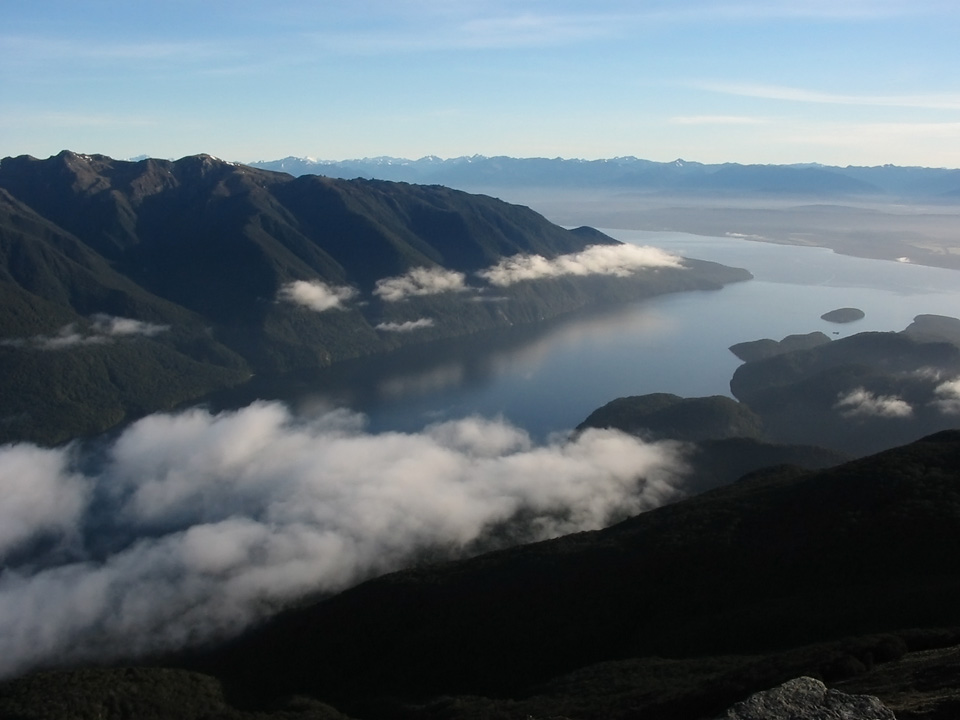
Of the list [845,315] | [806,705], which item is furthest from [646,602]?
[845,315]

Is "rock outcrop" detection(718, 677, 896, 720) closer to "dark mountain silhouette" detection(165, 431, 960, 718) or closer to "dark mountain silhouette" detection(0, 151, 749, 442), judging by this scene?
"dark mountain silhouette" detection(165, 431, 960, 718)

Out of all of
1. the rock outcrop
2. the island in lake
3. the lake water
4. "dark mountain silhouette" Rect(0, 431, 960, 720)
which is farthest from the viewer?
the island in lake

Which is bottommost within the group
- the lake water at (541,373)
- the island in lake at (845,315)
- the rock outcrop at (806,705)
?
the lake water at (541,373)

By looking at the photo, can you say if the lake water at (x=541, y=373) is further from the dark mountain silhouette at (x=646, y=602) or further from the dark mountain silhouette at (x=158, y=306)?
the dark mountain silhouette at (x=646, y=602)

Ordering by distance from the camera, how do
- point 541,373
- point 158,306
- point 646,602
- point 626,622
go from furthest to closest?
point 158,306
point 541,373
point 646,602
point 626,622

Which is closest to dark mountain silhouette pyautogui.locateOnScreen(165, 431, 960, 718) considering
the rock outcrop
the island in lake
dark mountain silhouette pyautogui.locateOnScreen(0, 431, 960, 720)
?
dark mountain silhouette pyautogui.locateOnScreen(0, 431, 960, 720)

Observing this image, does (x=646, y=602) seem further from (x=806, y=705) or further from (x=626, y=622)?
(x=806, y=705)

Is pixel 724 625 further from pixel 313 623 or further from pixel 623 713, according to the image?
pixel 313 623

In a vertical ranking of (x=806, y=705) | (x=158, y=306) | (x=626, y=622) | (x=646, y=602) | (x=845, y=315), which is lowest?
(x=626, y=622)

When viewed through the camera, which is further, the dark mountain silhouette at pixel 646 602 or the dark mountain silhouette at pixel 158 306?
the dark mountain silhouette at pixel 158 306

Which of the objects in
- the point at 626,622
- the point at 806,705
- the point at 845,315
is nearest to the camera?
the point at 806,705

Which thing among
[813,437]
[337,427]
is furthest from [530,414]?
[813,437]

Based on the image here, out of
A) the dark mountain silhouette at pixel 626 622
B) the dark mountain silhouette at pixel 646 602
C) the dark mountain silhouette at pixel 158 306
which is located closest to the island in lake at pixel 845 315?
the dark mountain silhouette at pixel 158 306
